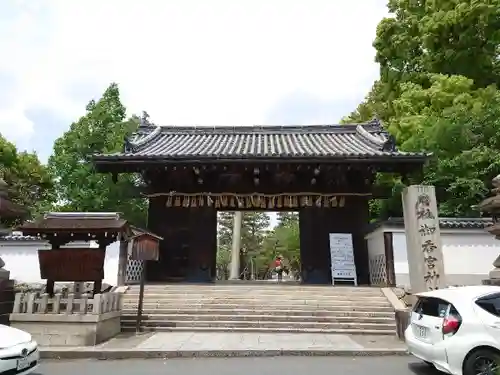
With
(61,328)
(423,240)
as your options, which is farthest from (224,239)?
(61,328)

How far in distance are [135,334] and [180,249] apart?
18.4 feet

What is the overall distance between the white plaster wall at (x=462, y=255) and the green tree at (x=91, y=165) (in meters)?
11.7

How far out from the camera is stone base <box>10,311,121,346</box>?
8.48 metres

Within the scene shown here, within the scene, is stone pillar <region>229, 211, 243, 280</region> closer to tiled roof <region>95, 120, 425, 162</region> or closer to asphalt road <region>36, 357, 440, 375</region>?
tiled roof <region>95, 120, 425, 162</region>

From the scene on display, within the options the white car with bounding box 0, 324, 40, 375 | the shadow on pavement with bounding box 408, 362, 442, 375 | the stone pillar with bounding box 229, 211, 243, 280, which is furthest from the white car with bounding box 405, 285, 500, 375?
the stone pillar with bounding box 229, 211, 243, 280

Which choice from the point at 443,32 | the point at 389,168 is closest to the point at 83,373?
the point at 389,168

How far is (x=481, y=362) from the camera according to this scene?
5.48m

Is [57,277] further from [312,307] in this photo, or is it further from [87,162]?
[87,162]

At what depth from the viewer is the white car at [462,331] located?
5473 mm

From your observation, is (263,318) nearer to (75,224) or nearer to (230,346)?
(230,346)

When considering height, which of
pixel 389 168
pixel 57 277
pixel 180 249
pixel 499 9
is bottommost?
pixel 57 277

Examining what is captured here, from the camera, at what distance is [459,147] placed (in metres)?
16.5

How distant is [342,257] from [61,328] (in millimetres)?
9433

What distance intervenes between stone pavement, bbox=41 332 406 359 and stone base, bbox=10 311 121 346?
33 cm
